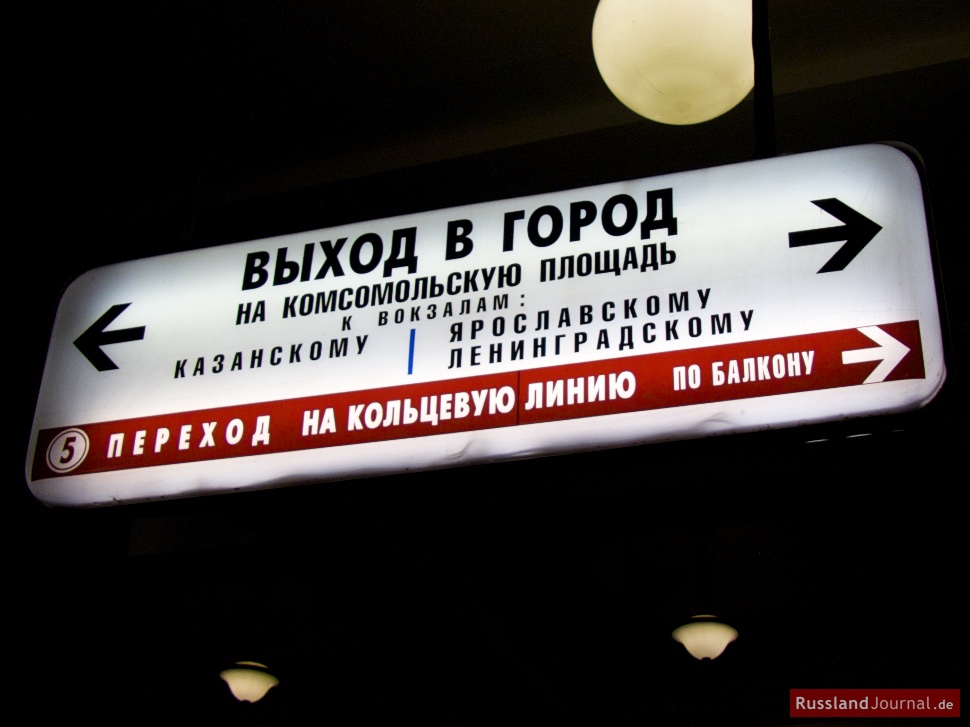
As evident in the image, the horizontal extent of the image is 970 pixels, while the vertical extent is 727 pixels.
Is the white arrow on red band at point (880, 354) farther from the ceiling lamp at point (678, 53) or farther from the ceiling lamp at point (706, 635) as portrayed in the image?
the ceiling lamp at point (706, 635)

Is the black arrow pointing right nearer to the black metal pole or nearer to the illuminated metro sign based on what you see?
the illuminated metro sign

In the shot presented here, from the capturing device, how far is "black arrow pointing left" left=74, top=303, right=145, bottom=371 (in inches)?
80.7

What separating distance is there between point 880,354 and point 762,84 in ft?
1.78

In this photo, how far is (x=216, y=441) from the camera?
1.82 metres

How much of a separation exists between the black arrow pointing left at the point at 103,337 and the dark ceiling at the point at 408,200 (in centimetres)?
14

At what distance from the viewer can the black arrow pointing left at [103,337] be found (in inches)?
80.7

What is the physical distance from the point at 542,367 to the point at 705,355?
27 centimetres

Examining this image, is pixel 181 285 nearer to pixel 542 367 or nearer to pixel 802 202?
pixel 542 367

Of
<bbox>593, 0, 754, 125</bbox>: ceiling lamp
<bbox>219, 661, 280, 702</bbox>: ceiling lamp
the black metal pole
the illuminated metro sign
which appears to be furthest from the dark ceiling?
<bbox>219, 661, 280, 702</bbox>: ceiling lamp

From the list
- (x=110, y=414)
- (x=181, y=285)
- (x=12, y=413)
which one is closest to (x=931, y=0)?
(x=181, y=285)

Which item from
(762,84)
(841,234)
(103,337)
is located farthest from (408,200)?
(841,234)

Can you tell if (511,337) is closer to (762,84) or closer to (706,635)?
(762,84)

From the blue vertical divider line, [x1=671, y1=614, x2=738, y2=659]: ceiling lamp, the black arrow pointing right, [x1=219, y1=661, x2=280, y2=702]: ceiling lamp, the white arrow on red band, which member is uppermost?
[x1=671, y1=614, x2=738, y2=659]: ceiling lamp

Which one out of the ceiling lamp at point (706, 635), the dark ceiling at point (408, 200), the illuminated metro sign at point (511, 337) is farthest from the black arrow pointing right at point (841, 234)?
the ceiling lamp at point (706, 635)
